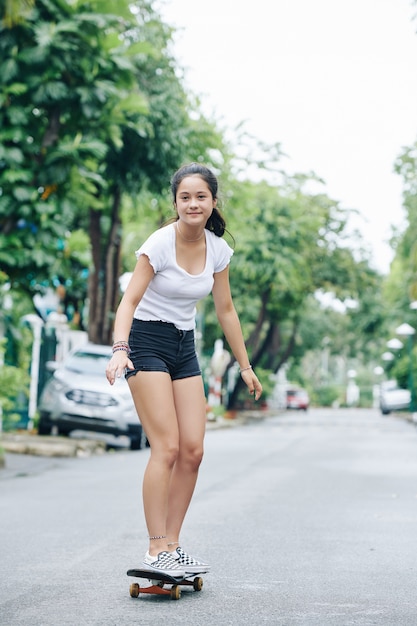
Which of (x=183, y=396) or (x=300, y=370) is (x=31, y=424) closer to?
(x=183, y=396)

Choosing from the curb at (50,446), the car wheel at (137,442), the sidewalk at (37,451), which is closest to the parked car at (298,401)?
the car wheel at (137,442)

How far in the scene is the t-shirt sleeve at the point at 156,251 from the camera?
519 centimetres

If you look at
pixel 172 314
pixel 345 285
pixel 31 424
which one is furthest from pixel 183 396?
pixel 345 285

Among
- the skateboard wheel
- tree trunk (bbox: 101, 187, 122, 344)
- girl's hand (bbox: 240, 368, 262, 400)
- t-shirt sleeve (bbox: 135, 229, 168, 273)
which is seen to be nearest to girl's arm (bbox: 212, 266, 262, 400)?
girl's hand (bbox: 240, 368, 262, 400)

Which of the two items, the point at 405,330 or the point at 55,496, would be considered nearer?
the point at 55,496

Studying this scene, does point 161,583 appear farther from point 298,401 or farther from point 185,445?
point 298,401

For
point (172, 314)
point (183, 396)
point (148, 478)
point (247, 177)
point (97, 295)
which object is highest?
point (247, 177)

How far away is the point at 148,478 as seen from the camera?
520 cm

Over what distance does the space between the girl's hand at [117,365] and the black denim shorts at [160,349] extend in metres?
0.17

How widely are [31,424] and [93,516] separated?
47.5 ft

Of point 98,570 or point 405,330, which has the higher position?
point 405,330

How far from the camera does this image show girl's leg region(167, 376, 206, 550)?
5297 mm

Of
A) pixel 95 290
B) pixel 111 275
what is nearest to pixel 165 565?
pixel 95 290

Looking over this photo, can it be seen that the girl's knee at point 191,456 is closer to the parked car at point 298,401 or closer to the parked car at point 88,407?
the parked car at point 88,407
